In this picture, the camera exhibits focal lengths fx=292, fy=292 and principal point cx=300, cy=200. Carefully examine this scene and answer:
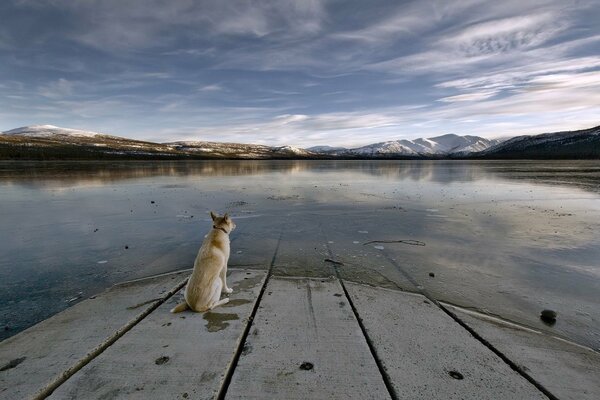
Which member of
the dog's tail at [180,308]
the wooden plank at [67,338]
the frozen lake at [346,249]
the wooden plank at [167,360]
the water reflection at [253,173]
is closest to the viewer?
the wooden plank at [167,360]

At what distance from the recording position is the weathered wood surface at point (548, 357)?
315 centimetres

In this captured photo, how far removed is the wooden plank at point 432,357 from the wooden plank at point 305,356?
250 mm

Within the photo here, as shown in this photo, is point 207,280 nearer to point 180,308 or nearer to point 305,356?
point 180,308

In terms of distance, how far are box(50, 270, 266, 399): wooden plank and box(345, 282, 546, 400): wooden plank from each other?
1883 mm

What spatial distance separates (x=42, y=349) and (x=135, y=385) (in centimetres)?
166

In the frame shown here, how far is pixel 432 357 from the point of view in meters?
3.48

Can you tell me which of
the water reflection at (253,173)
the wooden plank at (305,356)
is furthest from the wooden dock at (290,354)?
the water reflection at (253,173)

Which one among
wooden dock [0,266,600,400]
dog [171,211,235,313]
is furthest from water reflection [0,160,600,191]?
wooden dock [0,266,600,400]

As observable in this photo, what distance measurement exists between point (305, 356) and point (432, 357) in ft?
4.97

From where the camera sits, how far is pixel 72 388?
293 cm

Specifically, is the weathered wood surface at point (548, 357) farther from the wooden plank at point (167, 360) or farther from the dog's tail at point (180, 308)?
the dog's tail at point (180, 308)

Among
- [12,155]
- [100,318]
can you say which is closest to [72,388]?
[100,318]

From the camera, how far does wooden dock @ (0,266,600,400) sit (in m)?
2.97

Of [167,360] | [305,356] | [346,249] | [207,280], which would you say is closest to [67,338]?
[167,360]
